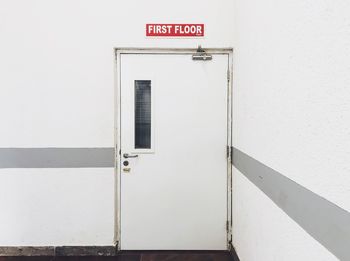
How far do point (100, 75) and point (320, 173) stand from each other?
225 centimetres

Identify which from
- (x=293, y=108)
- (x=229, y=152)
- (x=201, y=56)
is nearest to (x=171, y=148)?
(x=229, y=152)

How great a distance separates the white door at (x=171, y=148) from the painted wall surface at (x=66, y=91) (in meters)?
0.17

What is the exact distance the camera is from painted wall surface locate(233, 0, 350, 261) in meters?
1.01

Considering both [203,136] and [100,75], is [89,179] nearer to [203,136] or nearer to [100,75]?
[100,75]

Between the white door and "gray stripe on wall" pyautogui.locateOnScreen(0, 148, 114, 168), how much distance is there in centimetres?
22

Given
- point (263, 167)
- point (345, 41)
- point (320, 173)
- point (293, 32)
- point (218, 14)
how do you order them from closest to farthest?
point (345, 41), point (320, 173), point (293, 32), point (263, 167), point (218, 14)

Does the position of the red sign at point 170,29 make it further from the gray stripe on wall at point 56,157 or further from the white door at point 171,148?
the gray stripe on wall at point 56,157

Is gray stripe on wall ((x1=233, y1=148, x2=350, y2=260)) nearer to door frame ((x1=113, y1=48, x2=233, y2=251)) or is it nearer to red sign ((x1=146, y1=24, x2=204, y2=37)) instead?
door frame ((x1=113, y1=48, x2=233, y2=251))

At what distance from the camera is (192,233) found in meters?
2.91

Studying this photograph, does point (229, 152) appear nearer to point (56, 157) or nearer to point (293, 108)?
point (293, 108)

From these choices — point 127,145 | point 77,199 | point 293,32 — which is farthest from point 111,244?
point 293,32

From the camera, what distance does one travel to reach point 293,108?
1.40 meters

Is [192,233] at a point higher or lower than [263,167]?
lower

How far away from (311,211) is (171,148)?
1775mm
